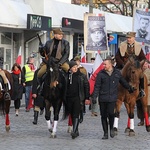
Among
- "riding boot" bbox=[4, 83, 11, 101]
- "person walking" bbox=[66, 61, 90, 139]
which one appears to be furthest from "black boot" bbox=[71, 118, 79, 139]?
"riding boot" bbox=[4, 83, 11, 101]

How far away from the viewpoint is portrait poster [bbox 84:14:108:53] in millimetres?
22922

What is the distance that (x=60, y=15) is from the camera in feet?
114

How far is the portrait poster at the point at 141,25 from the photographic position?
2297 cm

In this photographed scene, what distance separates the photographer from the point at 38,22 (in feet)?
103

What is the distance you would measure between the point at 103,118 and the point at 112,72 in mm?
1043

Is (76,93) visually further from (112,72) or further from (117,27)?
(117,27)

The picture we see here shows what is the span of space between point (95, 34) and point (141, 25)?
71.5 inches

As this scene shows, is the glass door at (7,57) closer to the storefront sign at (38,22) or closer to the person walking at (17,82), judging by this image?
the storefront sign at (38,22)

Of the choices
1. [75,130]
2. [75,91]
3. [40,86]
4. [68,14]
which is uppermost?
[68,14]

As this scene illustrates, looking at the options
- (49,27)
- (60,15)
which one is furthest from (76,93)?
(60,15)

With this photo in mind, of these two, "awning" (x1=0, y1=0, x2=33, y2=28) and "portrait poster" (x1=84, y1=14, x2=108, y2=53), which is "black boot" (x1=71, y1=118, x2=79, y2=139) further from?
"awning" (x1=0, y1=0, x2=33, y2=28)

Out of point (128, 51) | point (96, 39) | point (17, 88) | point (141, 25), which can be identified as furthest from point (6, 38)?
point (128, 51)

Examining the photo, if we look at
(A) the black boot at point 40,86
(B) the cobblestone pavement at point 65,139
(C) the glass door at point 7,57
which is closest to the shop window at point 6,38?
(C) the glass door at point 7,57

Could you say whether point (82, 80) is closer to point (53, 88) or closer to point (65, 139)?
point (53, 88)
